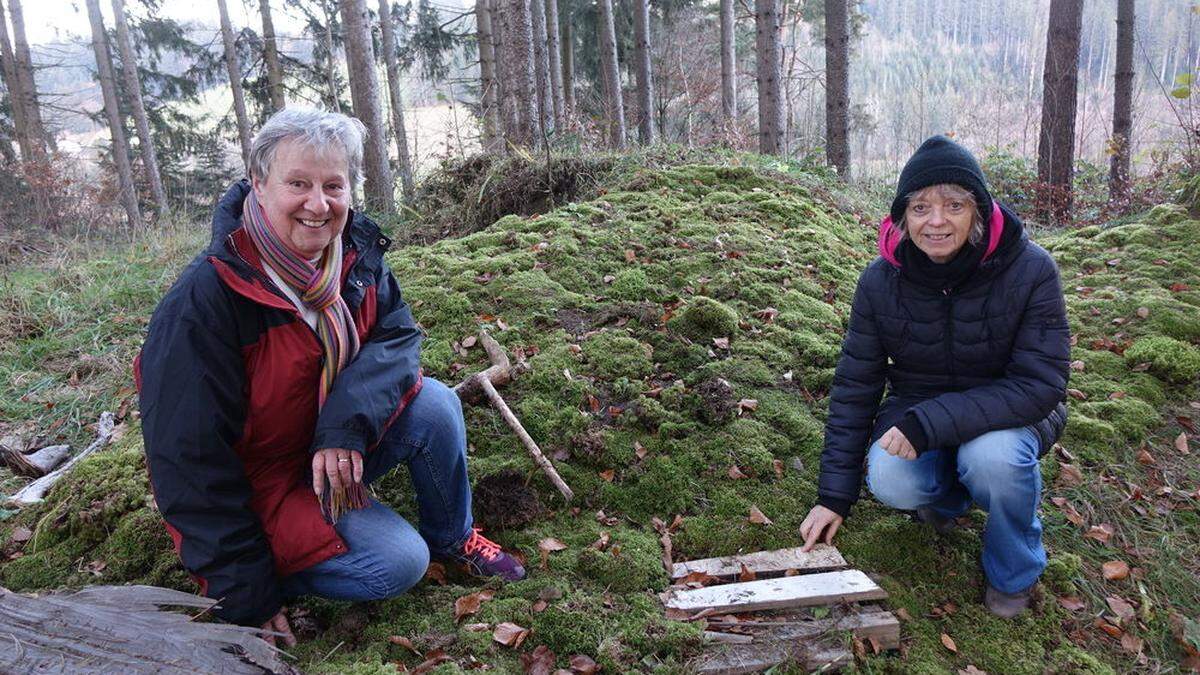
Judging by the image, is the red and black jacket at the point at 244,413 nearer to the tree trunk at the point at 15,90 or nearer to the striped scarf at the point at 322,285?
the striped scarf at the point at 322,285

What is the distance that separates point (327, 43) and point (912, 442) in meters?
16.7

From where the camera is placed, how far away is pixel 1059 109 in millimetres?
9281

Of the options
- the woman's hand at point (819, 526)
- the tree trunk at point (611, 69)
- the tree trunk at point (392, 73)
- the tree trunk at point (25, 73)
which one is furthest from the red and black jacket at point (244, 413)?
the tree trunk at point (25, 73)

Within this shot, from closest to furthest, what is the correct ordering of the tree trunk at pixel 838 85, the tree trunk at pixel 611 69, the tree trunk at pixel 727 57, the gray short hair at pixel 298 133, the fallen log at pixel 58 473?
the gray short hair at pixel 298 133
the fallen log at pixel 58 473
the tree trunk at pixel 838 85
the tree trunk at pixel 611 69
the tree trunk at pixel 727 57

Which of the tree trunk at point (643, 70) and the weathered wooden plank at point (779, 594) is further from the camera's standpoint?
the tree trunk at point (643, 70)

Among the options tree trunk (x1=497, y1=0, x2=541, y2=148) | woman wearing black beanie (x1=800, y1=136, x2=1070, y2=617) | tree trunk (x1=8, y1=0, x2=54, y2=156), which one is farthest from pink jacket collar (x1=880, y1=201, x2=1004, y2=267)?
tree trunk (x1=8, y1=0, x2=54, y2=156)

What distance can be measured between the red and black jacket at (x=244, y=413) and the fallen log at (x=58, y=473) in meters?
1.71

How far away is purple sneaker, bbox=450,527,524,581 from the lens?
2.57 metres

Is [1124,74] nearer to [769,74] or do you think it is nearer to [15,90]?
[769,74]

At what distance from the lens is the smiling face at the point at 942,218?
236 cm

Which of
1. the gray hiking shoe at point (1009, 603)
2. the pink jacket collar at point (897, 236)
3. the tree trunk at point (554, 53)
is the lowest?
the gray hiking shoe at point (1009, 603)

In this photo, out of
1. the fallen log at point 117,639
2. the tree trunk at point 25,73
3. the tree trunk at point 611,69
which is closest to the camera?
the fallen log at point 117,639

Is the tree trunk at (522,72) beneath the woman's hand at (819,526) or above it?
above

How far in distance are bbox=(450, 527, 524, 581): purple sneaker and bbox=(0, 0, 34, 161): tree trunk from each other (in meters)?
17.0
